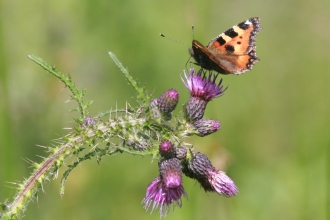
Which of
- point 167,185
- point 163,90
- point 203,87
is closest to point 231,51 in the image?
point 203,87

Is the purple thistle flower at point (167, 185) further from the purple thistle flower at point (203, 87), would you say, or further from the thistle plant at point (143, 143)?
the purple thistle flower at point (203, 87)

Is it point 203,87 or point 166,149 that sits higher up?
point 203,87

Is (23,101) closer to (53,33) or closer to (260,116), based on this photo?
(53,33)

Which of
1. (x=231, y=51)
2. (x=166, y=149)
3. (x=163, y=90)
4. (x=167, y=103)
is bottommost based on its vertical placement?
(x=166, y=149)

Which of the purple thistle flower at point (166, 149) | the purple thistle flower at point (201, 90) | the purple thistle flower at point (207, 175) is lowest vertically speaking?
the purple thistle flower at point (166, 149)

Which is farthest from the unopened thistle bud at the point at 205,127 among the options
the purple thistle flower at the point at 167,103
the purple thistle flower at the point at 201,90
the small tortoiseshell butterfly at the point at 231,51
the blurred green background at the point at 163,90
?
the blurred green background at the point at 163,90

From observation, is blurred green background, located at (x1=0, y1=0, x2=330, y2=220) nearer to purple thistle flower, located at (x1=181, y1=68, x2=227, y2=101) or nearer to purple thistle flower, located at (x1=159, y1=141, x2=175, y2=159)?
purple thistle flower, located at (x1=181, y1=68, x2=227, y2=101)

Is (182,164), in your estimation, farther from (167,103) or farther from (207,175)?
(167,103)
